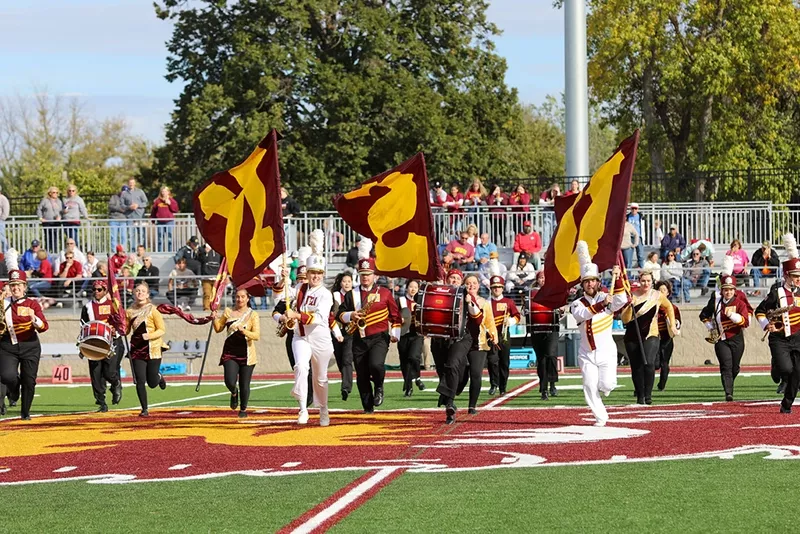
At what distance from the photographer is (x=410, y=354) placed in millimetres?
20656

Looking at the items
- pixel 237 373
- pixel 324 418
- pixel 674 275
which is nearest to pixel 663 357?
pixel 237 373

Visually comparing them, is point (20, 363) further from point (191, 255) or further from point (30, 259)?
point (30, 259)

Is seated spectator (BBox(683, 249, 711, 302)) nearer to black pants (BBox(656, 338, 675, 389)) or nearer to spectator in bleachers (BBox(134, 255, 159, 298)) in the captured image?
black pants (BBox(656, 338, 675, 389))

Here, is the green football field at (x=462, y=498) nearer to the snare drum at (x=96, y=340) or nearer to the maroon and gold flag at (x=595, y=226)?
the maroon and gold flag at (x=595, y=226)

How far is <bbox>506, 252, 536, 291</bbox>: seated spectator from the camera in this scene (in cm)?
2868

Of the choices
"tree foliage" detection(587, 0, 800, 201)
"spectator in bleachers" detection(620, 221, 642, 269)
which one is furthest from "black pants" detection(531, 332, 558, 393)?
"tree foliage" detection(587, 0, 800, 201)

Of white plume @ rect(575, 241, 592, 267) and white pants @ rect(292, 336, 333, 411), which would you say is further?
white pants @ rect(292, 336, 333, 411)

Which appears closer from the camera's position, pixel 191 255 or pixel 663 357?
pixel 663 357

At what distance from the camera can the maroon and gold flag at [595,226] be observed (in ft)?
51.6

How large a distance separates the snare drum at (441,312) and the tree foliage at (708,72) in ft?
98.9

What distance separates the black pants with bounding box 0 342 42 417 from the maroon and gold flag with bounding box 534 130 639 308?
6019mm

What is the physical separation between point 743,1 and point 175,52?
59.0ft

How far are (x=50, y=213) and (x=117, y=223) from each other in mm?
1521

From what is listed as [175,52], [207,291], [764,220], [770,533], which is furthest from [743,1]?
[770,533]
